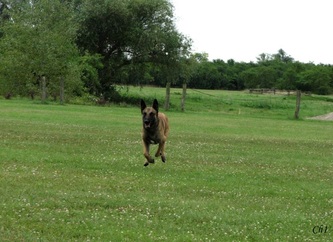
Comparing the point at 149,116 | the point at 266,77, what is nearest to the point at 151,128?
the point at 149,116

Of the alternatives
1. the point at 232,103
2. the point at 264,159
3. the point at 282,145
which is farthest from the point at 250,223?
the point at 232,103

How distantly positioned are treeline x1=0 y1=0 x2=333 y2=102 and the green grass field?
2358 cm

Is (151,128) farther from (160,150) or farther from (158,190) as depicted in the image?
(158,190)

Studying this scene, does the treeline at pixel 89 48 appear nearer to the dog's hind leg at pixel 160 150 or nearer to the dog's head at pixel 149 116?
the dog's hind leg at pixel 160 150

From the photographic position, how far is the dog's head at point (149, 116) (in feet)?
41.8

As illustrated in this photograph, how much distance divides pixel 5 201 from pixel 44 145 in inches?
297

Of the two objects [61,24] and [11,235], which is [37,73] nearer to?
[61,24]

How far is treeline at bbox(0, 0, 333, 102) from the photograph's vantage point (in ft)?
140

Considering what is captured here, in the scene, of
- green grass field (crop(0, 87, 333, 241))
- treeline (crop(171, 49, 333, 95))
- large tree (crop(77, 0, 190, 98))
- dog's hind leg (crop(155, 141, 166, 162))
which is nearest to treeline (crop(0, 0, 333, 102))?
large tree (crop(77, 0, 190, 98))


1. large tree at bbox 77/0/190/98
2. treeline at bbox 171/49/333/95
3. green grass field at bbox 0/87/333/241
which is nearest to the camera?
green grass field at bbox 0/87/333/241

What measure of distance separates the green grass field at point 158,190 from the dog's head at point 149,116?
1.07 metres

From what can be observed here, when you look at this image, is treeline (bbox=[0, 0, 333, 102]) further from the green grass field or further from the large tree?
the green grass field

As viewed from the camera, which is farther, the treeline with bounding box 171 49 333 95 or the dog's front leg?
the treeline with bounding box 171 49 333 95

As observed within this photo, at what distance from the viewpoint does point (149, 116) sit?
41.8 feet
